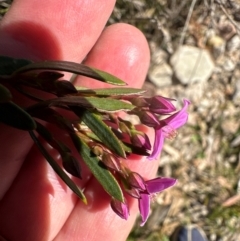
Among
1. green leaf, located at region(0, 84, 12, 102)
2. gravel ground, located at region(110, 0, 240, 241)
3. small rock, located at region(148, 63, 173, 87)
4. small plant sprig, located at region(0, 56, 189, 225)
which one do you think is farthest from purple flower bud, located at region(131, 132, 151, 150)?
small rock, located at region(148, 63, 173, 87)

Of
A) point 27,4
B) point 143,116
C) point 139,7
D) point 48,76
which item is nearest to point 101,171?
point 143,116

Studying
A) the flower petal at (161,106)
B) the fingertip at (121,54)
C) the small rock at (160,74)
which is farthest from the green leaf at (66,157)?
the small rock at (160,74)

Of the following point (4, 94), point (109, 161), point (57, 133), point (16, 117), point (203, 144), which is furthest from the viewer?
point (203, 144)

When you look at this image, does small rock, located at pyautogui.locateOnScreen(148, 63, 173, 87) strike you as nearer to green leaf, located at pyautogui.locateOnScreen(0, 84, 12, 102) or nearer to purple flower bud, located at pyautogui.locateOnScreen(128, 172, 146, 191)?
purple flower bud, located at pyautogui.locateOnScreen(128, 172, 146, 191)

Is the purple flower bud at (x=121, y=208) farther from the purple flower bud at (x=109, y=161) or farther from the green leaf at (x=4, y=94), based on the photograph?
the green leaf at (x=4, y=94)

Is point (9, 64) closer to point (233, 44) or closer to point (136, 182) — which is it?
point (136, 182)

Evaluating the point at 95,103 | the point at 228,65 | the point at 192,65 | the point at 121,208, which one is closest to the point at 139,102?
the point at 95,103

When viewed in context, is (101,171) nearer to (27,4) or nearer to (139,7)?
(27,4)
